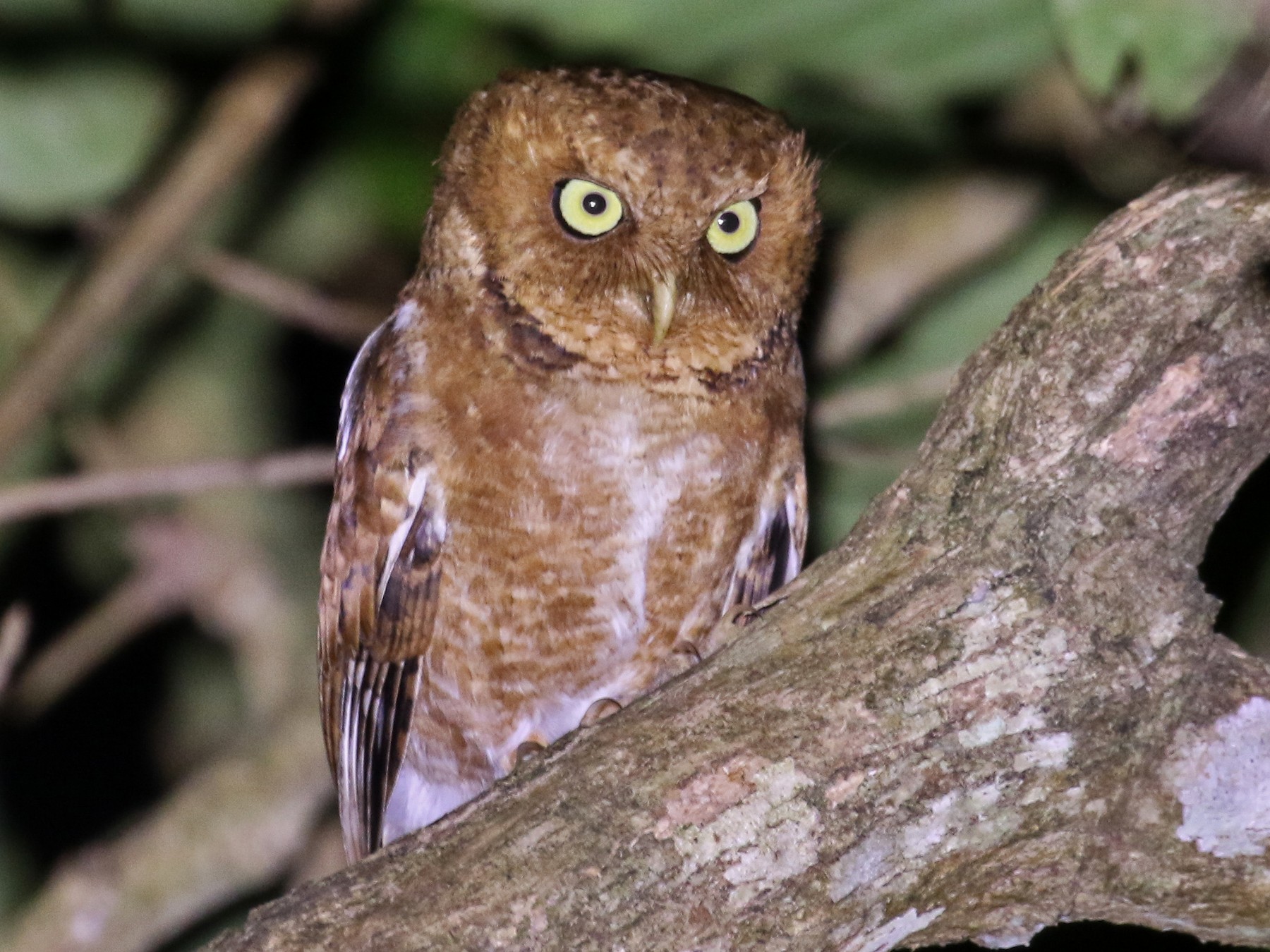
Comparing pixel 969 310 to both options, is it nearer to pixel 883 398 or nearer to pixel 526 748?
pixel 883 398

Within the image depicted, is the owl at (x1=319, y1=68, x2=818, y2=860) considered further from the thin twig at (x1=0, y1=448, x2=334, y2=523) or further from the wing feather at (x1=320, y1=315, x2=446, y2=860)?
the thin twig at (x1=0, y1=448, x2=334, y2=523)

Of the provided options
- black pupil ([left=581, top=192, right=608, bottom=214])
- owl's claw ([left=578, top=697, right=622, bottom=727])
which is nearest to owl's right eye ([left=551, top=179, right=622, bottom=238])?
black pupil ([left=581, top=192, right=608, bottom=214])

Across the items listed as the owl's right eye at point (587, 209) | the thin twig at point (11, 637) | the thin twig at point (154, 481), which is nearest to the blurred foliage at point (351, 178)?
the thin twig at point (154, 481)

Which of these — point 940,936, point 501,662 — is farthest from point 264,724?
point 940,936

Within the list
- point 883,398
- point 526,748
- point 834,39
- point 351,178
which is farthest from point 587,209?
point 351,178

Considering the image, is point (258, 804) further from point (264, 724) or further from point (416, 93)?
point (416, 93)
